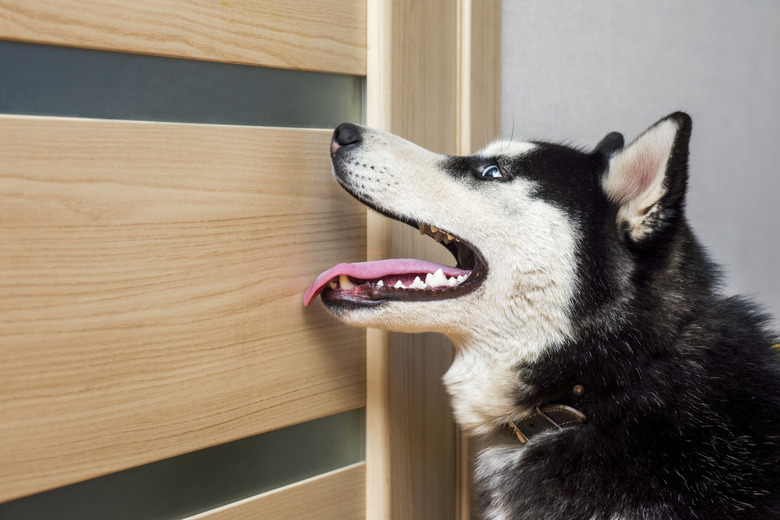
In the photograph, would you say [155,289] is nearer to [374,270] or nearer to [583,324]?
[374,270]

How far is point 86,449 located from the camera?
0.91 metres

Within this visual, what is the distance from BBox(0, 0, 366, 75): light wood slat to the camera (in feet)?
2.76

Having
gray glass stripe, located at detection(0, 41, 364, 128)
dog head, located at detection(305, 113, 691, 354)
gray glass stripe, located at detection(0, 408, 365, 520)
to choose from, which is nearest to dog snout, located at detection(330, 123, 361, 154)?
dog head, located at detection(305, 113, 691, 354)

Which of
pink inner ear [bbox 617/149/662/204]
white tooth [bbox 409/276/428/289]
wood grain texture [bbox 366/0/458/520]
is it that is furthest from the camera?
wood grain texture [bbox 366/0/458/520]

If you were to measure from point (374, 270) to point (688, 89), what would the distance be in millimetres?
1476

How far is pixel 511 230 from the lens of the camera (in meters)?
1.04

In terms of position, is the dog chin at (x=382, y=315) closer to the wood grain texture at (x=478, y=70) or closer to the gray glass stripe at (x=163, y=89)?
the gray glass stripe at (x=163, y=89)

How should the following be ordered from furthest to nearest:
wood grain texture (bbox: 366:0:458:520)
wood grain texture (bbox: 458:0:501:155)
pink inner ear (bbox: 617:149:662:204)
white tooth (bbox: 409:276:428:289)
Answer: wood grain texture (bbox: 458:0:501:155)
wood grain texture (bbox: 366:0:458:520)
white tooth (bbox: 409:276:428:289)
pink inner ear (bbox: 617:149:662:204)

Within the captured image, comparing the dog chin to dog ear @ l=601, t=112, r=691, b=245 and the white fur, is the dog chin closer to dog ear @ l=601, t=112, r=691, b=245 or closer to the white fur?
the white fur

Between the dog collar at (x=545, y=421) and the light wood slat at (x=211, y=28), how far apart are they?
2.39ft

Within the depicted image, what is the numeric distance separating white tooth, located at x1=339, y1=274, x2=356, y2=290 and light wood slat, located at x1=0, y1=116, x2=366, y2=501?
3.4 inches

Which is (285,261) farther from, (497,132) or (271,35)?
(497,132)

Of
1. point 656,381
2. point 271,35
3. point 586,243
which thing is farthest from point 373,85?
point 656,381

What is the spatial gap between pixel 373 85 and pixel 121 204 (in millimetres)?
556
